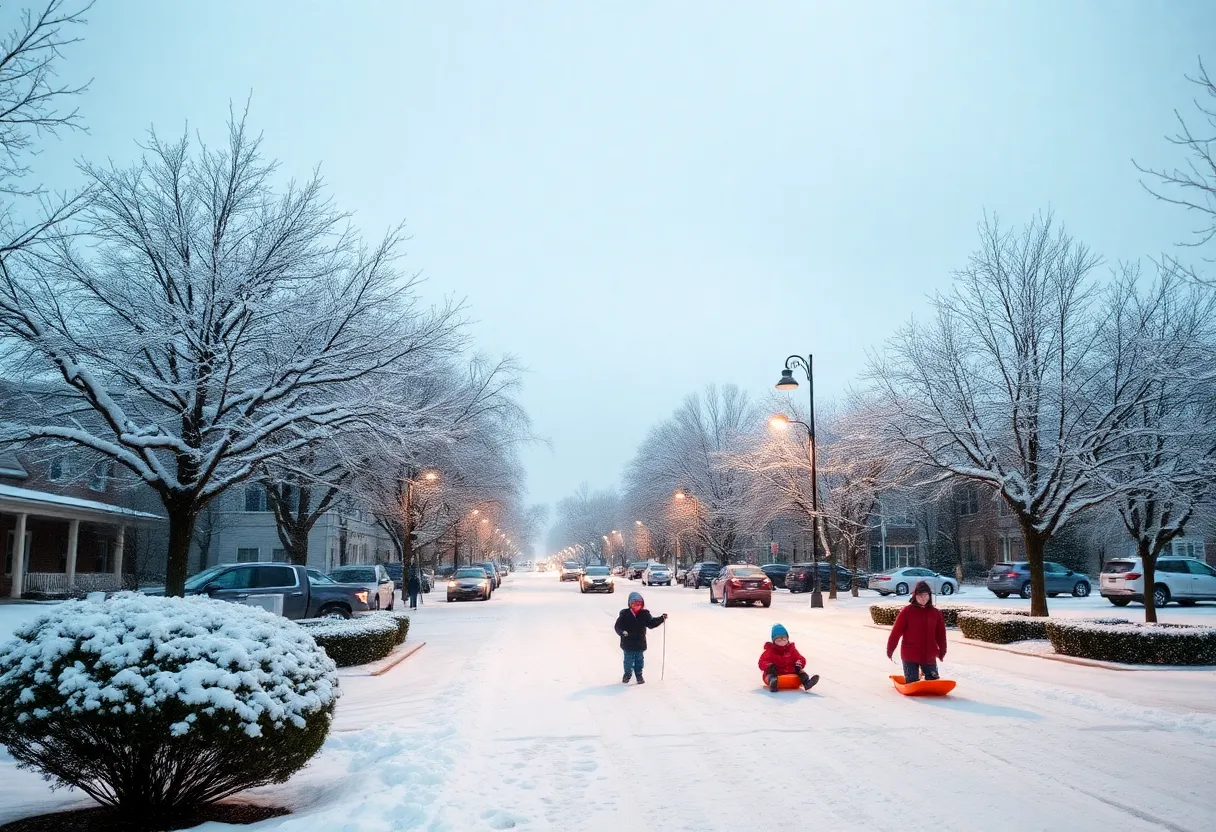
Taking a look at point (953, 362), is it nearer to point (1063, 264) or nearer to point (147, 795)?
point (1063, 264)

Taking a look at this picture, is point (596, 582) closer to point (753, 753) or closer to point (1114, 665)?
point (1114, 665)

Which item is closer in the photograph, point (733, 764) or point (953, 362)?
point (733, 764)

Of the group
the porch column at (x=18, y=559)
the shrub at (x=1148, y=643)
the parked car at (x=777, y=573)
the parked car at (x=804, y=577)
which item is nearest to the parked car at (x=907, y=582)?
the parked car at (x=804, y=577)

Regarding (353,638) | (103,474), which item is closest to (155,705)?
(353,638)

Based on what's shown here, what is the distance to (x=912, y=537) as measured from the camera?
6531 centimetres

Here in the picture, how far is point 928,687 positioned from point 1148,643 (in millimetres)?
5885

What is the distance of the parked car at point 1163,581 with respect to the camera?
28.4 meters

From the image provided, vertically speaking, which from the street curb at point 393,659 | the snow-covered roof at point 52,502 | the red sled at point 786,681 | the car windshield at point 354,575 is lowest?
the street curb at point 393,659

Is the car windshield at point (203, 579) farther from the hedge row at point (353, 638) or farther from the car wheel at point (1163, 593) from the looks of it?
the car wheel at point (1163, 593)

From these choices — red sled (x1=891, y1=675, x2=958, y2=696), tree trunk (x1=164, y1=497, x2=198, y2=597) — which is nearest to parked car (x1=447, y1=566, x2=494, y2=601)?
tree trunk (x1=164, y1=497, x2=198, y2=597)

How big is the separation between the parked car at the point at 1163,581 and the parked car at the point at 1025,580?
4.75 metres

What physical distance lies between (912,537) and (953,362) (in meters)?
48.7

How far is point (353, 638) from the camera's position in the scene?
14305 millimetres

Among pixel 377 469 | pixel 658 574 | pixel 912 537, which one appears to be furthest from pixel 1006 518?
pixel 377 469
